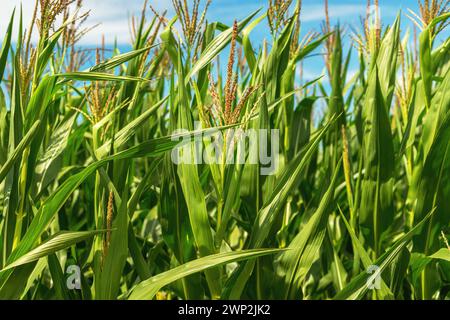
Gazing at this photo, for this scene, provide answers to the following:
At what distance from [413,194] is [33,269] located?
105cm
